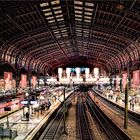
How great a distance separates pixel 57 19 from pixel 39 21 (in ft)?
9.65

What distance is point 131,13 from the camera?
33.5 metres

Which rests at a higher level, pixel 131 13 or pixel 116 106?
pixel 131 13

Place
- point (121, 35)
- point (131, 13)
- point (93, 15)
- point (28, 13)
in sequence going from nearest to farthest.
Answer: point (131, 13), point (28, 13), point (93, 15), point (121, 35)

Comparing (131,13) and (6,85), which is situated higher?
(131,13)

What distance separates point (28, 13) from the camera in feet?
118

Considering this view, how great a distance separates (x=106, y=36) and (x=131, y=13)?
1577 centimetres

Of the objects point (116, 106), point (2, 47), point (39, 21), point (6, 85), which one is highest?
point (39, 21)

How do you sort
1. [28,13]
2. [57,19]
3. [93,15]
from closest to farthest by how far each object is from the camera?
[28,13] < [93,15] < [57,19]

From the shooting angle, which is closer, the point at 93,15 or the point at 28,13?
the point at 28,13

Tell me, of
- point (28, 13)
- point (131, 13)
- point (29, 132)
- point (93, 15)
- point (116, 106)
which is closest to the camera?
point (29, 132)

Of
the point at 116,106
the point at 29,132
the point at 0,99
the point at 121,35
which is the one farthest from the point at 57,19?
the point at 29,132

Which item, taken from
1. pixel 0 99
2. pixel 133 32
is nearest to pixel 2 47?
pixel 0 99

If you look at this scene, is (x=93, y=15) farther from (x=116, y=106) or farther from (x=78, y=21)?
(x=116, y=106)

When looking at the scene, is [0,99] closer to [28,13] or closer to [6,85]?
[6,85]
